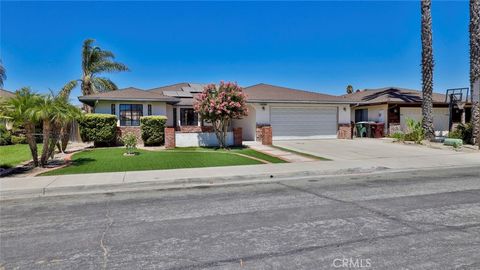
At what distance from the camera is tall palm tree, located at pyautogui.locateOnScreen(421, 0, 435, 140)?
853 inches

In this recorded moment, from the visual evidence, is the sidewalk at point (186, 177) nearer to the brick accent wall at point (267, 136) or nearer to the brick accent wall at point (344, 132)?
the brick accent wall at point (267, 136)

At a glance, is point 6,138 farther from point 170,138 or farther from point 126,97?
point 170,138

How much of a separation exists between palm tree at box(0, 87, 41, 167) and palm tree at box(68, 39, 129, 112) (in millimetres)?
18179

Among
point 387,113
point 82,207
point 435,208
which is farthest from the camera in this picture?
point 387,113

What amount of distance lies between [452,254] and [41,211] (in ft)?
22.6

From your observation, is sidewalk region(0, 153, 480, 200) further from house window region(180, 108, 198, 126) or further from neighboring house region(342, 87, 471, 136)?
neighboring house region(342, 87, 471, 136)

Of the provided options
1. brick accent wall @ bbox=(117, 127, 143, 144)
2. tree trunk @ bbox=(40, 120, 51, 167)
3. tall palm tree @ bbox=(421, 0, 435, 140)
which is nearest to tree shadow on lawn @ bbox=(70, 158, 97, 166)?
tree trunk @ bbox=(40, 120, 51, 167)

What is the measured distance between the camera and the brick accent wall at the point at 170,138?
18.6 metres

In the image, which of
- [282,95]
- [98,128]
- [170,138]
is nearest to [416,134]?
[282,95]

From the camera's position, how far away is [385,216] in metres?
5.72

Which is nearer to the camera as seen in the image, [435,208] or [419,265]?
[419,265]

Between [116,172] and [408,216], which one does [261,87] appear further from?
[408,216]

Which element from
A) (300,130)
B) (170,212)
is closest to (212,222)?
(170,212)

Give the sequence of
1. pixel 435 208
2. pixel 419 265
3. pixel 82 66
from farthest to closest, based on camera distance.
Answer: pixel 82 66 < pixel 435 208 < pixel 419 265
